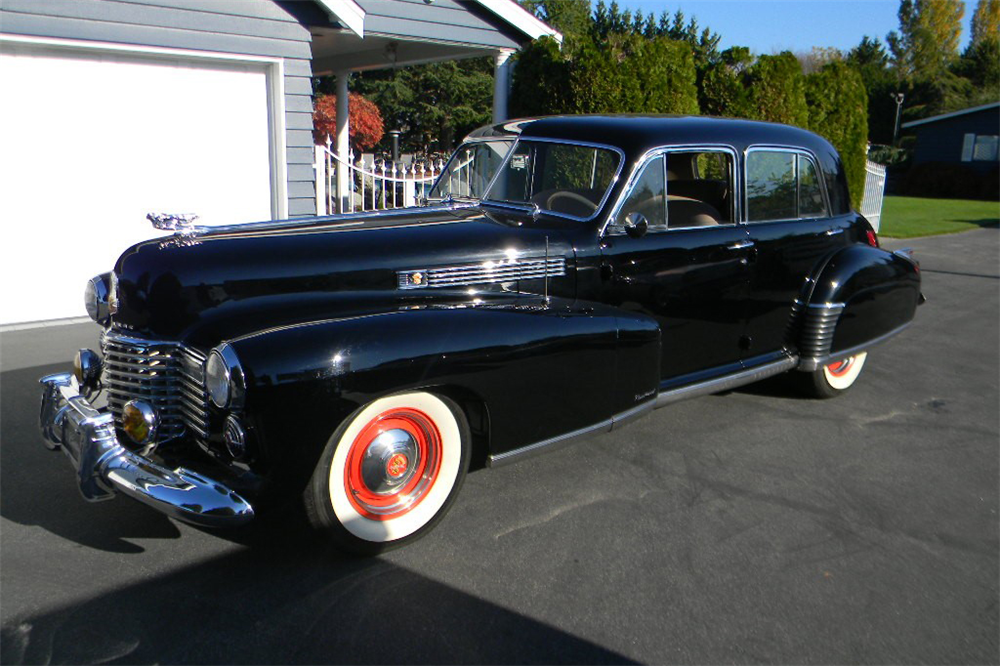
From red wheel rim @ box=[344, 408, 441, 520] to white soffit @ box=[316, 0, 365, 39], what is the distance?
6.41 meters

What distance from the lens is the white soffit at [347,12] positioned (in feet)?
28.3

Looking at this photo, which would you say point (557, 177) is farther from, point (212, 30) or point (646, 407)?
point (212, 30)

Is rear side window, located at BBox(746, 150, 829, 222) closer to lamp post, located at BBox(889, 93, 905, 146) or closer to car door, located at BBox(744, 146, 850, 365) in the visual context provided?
car door, located at BBox(744, 146, 850, 365)

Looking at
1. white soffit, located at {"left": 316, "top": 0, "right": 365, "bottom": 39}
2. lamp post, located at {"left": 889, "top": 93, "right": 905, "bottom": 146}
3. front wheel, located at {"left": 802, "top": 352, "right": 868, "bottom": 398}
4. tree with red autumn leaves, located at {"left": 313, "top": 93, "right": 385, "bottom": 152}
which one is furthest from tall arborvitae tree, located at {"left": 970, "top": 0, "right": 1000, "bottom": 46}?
front wheel, located at {"left": 802, "top": 352, "right": 868, "bottom": 398}

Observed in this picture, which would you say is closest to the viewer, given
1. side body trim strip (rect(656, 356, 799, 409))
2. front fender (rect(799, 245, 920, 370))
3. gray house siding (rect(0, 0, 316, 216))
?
side body trim strip (rect(656, 356, 799, 409))

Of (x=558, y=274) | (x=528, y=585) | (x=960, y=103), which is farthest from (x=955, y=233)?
(x=960, y=103)

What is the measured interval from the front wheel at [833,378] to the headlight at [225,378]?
156 inches

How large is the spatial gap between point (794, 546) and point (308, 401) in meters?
2.22

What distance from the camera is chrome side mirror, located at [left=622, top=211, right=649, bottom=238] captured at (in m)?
4.45

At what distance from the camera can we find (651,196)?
15.4 ft

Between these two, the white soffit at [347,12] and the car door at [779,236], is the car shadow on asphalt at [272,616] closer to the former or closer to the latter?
the car door at [779,236]

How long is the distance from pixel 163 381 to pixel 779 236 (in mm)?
3669

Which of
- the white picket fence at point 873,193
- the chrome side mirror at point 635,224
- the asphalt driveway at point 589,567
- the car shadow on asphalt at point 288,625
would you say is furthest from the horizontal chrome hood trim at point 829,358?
the white picket fence at point 873,193

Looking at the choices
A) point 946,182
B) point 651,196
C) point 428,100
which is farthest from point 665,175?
point 946,182
